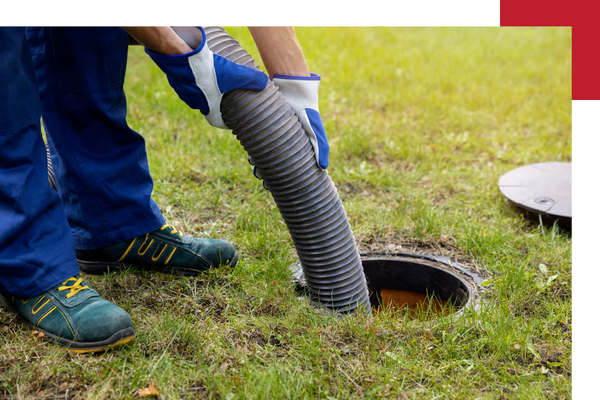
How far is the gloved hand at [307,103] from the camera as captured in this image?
6.45 ft

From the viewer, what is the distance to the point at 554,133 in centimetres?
405

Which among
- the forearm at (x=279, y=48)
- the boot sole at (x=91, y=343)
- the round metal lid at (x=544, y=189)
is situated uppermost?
the forearm at (x=279, y=48)

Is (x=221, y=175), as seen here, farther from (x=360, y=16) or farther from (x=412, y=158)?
(x=360, y=16)

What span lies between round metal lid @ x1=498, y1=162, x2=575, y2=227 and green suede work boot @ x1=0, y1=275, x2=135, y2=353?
2.20 metres

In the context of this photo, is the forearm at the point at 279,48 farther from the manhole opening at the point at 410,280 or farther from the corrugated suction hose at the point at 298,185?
the manhole opening at the point at 410,280

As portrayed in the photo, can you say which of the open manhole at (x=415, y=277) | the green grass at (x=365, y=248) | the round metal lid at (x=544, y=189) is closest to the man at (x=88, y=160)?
the green grass at (x=365, y=248)

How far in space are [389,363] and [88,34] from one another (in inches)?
65.5

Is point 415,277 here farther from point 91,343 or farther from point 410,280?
point 91,343

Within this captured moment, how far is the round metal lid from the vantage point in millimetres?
2787

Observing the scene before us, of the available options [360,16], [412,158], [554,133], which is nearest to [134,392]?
[360,16]

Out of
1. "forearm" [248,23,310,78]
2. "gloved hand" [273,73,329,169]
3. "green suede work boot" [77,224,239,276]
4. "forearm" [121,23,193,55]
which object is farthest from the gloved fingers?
"green suede work boot" [77,224,239,276]

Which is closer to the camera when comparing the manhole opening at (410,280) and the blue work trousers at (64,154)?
the blue work trousers at (64,154)

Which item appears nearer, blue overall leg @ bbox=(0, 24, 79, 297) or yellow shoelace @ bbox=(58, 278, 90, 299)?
blue overall leg @ bbox=(0, 24, 79, 297)

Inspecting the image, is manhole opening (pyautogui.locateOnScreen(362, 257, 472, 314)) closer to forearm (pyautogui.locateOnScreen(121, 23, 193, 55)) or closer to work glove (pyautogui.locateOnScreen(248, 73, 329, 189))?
work glove (pyautogui.locateOnScreen(248, 73, 329, 189))
